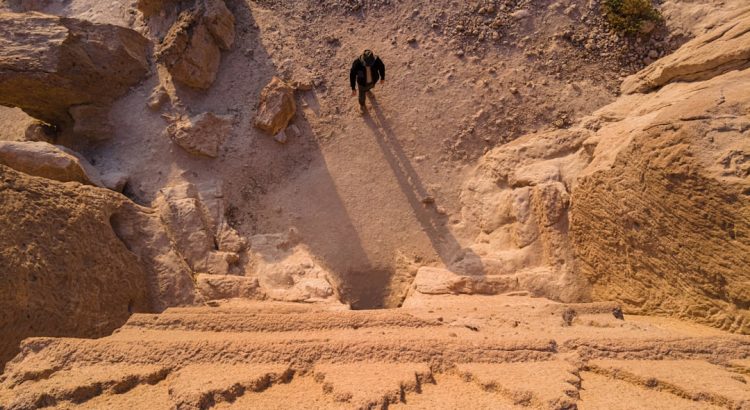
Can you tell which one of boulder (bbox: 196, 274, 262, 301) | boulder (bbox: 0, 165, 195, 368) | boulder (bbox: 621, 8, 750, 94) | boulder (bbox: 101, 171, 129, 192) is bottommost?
boulder (bbox: 196, 274, 262, 301)

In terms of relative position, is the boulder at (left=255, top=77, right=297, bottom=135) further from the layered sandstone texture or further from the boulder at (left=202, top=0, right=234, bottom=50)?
the layered sandstone texture

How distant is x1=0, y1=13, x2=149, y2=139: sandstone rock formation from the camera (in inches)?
276

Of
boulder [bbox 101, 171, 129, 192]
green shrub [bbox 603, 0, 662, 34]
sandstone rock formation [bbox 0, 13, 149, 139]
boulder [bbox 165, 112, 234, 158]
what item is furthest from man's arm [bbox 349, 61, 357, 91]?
green shrub [bbox 603, 0, 662, 34]

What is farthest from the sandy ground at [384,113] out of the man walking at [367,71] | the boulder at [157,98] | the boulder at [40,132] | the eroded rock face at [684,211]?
the eroded rock face at [684,211]

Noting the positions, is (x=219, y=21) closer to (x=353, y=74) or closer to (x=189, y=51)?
(x=189, y=51)

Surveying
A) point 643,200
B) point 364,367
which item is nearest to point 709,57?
point 643,200

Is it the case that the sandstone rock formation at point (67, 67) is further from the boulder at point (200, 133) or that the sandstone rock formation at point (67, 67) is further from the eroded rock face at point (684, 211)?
the eroded rock face at point (684, 211)

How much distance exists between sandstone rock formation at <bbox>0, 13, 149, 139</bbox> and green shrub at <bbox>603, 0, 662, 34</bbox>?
346 inches

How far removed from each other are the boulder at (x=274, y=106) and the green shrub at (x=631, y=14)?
5.99 meters

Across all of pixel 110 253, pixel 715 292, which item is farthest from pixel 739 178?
pixel 110 253

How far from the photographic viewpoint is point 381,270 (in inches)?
278

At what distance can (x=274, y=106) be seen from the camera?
770 centimetres

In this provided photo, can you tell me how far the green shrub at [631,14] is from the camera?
23.7ft

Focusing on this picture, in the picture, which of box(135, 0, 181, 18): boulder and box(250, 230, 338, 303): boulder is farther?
box(135, 0, 181, 18): boulder
